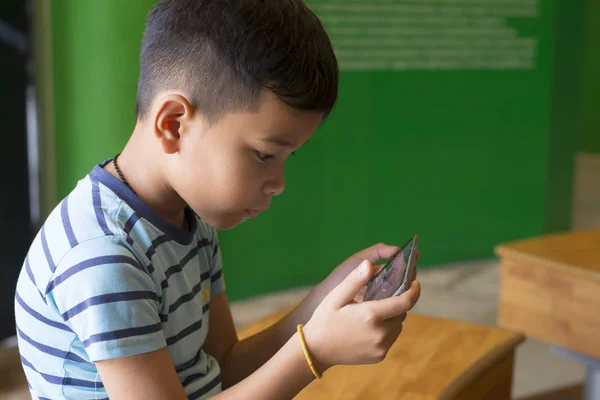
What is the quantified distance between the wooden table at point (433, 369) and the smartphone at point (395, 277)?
0.32 m

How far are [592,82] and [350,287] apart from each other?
25.0ft

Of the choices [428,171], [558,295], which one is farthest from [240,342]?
[428,171]

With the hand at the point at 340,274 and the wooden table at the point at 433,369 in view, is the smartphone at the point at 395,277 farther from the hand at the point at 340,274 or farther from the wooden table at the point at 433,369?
the wooden table at the point at 433,369

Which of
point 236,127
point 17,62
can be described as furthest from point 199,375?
point 17,62

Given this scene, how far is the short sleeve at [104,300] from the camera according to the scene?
35.1 inches

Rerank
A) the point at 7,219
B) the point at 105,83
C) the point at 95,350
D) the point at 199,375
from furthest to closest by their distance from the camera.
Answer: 1. the point at 7,219
2. the point at 105,83
3. the point at 199,375
4. the point at 95,350

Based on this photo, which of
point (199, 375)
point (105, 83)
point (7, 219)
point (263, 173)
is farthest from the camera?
point (7, 219)

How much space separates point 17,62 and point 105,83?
30cm

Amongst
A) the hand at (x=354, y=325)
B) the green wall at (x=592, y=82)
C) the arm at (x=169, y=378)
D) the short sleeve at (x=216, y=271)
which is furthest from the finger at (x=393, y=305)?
the green wall at (x=592, y=82)

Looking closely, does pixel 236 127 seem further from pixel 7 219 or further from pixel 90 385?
pixel 7 219

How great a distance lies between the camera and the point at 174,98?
3.17 ft

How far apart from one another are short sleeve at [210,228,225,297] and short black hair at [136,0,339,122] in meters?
0.28

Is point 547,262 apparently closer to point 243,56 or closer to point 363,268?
point 363,268

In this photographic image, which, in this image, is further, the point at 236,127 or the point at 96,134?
the point at 96,134
